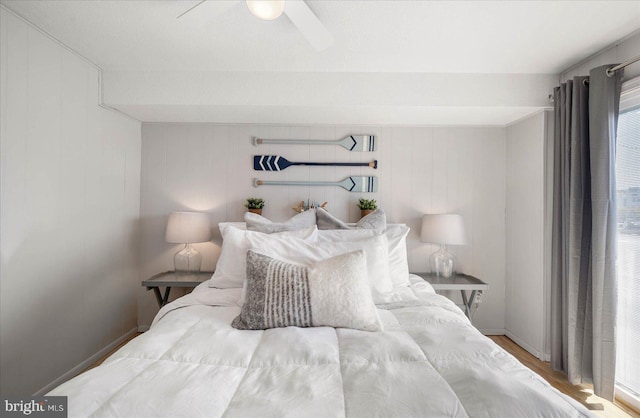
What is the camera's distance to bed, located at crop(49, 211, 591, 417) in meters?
0.89

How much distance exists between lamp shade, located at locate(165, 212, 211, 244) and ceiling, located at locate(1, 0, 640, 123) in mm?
909

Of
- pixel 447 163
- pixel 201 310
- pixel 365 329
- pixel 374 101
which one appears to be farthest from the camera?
pixel 447 163

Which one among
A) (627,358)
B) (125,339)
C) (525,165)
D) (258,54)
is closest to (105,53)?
(258,54)

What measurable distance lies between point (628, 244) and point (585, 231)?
24cm

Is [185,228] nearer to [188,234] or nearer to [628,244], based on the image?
[188,234]

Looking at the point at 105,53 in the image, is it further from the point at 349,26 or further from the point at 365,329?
the point at 365,329

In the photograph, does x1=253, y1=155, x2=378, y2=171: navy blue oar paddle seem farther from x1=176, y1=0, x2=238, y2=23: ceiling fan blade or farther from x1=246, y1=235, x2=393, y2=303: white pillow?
x1=176, y1=0, x2=238, y2=23: ceiling fan blade

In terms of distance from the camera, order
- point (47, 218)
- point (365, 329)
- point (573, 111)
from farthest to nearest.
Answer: point (573, 111) → point (47, 218) → point (365, 329)

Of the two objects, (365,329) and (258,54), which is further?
(258,54)

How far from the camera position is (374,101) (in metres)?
2.54

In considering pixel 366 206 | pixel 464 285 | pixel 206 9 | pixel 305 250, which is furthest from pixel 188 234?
pixel 464 285

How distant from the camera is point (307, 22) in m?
1.58

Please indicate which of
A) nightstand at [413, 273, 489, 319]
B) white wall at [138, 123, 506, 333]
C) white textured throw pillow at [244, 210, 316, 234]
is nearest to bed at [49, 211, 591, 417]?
white textured throw pillow at [244, 210, 316, 234]

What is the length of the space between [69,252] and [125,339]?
1087 mm
